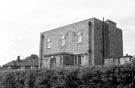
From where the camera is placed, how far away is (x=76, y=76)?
35.0 feet

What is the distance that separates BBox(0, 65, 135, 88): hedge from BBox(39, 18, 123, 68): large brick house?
33.1 feet

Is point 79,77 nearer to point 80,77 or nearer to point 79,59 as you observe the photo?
point 80,77

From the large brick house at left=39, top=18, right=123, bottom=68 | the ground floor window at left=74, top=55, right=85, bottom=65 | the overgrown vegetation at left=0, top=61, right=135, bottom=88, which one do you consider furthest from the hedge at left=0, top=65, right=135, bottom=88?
the ground floor window at left=74, top=55, right=85, bottom=65

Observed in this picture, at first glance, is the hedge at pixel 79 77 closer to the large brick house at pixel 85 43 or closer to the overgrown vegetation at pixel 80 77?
the overgrown vegetation at pixel 80 77

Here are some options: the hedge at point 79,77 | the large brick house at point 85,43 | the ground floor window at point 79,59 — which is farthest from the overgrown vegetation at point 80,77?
the ground floor window at point 79,59

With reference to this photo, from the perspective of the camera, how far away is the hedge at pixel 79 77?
871cm

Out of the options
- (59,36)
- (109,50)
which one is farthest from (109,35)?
(59,36)

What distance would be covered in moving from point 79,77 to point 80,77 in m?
0.10

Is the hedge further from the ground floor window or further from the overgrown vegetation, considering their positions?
the ground floor window

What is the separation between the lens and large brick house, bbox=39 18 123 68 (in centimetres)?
2394

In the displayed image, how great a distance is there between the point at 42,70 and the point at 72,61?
12573mm

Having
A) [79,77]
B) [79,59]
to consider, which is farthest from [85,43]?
[79,77]

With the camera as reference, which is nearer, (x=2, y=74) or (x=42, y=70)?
(x=42, y=70)

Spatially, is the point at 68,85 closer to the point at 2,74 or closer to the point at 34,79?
the point at 34,79
